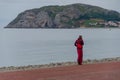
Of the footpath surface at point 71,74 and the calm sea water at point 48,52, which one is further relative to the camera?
the calm sea water at point 48,52

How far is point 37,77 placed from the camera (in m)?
17.7

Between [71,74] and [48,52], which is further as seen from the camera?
[48,52]

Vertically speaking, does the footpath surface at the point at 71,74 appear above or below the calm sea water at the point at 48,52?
above

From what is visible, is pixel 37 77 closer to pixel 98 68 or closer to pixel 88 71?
pixel 88 71

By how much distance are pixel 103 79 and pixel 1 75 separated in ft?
13.8

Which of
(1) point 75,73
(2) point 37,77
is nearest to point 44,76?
(2) point 37,77

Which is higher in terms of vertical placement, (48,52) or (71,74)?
(71,74)

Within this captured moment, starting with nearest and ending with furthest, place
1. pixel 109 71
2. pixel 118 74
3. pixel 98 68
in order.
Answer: pixel 118 74 < pixel 109 71 < pixel 98 68

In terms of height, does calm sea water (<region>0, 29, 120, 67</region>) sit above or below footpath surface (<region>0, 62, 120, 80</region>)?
below

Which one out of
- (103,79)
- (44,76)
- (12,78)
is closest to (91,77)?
(103,79)

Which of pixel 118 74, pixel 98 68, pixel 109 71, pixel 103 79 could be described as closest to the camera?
pixel 103 79

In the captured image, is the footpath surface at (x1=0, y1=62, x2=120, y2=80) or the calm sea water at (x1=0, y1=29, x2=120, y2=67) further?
the calm sea water at (x1=0, y1=29, x2=120, y2=67)

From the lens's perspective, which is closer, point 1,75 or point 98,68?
point 1,75

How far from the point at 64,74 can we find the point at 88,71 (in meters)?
1.40
